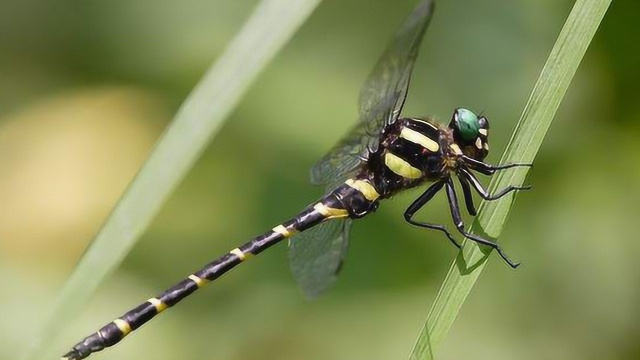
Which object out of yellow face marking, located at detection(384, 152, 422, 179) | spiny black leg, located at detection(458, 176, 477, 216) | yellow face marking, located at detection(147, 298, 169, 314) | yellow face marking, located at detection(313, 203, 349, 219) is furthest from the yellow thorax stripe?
spiny black leg, located at detection(458, 176, 477, 216)

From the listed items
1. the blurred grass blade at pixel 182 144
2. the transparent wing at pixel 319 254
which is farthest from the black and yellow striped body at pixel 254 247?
the blurred grass blade at pixel 182 144

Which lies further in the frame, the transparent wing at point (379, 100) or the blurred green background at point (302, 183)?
the blurred green background at point (302, 183)

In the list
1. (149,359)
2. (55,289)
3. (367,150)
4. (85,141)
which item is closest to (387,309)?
(367,150)

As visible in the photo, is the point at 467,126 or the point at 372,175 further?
the point at 372,175

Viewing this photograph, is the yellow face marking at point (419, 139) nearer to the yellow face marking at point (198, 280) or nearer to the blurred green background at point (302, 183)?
the blurred green background at point (302, 183)

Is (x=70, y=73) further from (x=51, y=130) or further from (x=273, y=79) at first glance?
(x=273, y=79)

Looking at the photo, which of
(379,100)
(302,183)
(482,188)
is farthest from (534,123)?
(302,183)

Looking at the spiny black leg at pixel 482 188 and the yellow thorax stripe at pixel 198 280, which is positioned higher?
the yellow thorax stripe at pixel 198 280

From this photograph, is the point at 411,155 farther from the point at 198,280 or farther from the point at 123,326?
the point at 123,326
